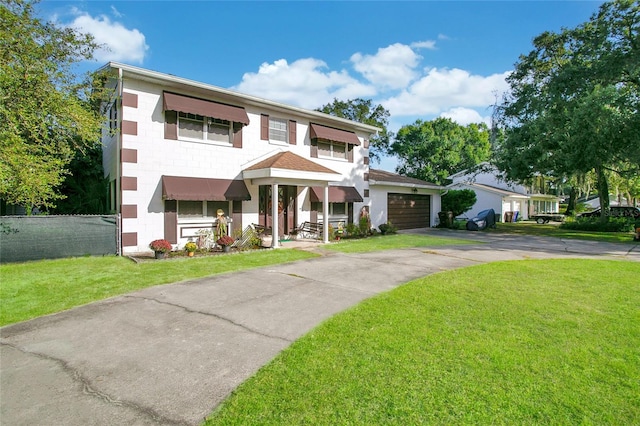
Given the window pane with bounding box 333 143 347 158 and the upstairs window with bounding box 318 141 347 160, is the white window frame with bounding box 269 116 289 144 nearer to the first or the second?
the upstairs window with bounding box 318 141 347 160

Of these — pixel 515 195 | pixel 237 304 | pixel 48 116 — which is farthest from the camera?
pixel 515 195

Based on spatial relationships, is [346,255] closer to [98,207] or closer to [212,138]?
[212,138]

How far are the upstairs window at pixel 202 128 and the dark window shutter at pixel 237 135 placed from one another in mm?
191

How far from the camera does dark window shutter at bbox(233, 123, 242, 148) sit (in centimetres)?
1371

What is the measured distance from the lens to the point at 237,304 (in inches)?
242

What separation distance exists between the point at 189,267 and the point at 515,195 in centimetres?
3344

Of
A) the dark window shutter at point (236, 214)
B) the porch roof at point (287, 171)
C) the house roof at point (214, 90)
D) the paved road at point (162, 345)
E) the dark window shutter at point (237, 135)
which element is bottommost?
the paved road at point (162, 345)

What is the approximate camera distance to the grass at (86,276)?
20.6ft

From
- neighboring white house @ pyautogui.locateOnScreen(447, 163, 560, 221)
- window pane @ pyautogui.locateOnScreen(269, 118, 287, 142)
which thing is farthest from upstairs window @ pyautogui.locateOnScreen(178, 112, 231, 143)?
neighboring white house @ pyautogui.locateOnScreen(447, 163, 560, 221)

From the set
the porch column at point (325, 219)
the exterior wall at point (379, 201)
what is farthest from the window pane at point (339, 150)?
the porch column at point (325, 219)

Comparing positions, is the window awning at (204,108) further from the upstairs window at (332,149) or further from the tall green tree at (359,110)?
the tall green tree at (359,110)

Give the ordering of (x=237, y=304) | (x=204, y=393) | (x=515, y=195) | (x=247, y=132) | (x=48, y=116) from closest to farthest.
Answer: (x=204, y=393)
(x=237, y=304)
(x=48, y=116)
(x=247, y=132)
(x=515, y=195)

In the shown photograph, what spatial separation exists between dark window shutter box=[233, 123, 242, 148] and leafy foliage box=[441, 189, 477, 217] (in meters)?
16.0

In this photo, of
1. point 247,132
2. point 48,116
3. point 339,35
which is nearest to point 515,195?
point 339,35
